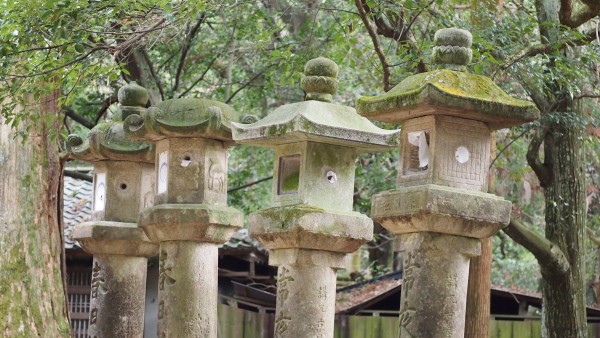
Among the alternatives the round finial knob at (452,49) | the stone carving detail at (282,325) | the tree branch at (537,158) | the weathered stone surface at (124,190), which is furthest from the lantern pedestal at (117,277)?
the tree branch at (537,158)

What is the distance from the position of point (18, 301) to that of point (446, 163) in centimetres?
492

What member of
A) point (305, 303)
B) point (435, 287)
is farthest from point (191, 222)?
point (435, 287)

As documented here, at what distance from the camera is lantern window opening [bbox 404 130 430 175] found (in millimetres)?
6836

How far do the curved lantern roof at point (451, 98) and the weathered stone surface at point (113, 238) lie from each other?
3.26 m

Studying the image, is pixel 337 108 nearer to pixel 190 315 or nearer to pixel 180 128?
pixel 180 128

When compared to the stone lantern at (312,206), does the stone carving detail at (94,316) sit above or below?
below

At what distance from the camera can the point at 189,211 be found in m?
8.48

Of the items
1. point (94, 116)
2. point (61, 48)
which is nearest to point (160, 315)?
point (61, 48)

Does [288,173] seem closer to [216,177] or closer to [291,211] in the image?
[291,211]

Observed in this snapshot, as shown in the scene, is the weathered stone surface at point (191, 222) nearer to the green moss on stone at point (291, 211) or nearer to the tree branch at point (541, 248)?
the green moss on stone at point (291, 211)

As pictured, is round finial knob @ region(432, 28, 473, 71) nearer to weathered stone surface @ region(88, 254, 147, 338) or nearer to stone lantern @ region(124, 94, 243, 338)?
stone lantern @ region(124, 94, 243, 338)

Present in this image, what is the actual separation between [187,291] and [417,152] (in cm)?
261

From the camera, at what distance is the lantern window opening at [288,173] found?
8.04 m

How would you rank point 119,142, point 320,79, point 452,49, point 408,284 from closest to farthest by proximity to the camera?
point 408,284 < point 452,49 < point 320,79 < point 119,142
